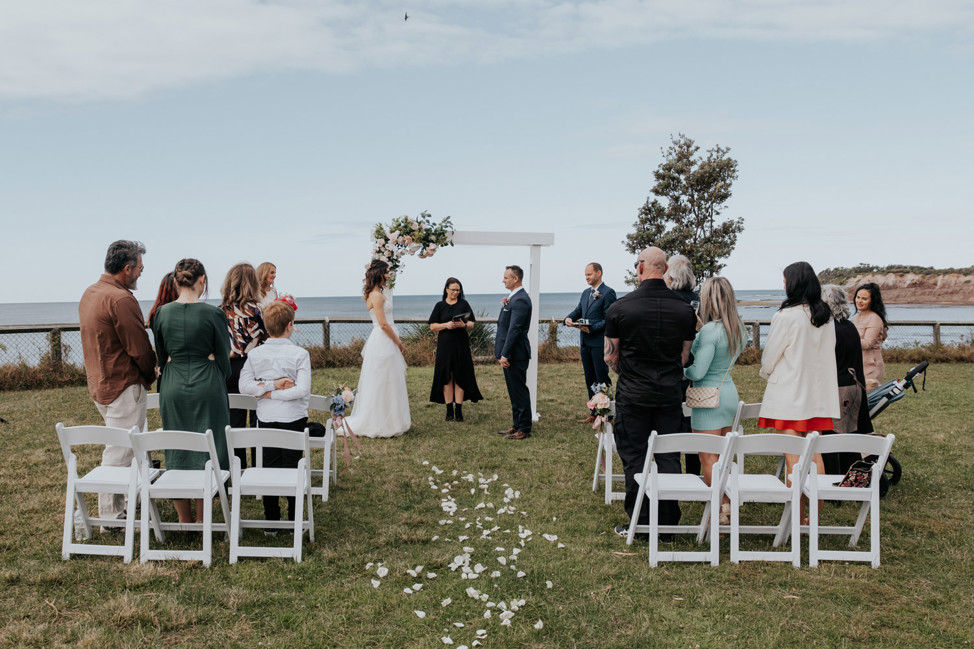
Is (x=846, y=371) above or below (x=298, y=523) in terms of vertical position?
above

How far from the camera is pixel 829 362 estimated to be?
482cm

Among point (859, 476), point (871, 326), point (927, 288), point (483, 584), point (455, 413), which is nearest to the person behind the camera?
point (483, 584)

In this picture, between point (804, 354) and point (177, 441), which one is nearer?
point (177, 441)

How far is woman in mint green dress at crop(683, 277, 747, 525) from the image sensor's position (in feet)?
15.9

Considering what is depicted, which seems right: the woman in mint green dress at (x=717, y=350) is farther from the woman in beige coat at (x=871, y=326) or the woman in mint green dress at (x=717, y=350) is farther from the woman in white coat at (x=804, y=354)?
the woman in beige coat at (x=871, y=326)

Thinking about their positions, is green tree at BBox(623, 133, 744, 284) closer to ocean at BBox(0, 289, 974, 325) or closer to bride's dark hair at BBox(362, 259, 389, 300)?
ocean at BBox(0, 289, 974, 325)

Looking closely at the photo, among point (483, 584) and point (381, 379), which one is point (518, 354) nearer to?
point (381, 379)

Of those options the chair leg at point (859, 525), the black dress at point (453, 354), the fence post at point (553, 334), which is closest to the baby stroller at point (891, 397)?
the chair leg at point (859, 525)

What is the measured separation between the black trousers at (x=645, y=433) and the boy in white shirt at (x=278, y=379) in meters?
2.25

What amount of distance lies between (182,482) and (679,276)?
3763 mm

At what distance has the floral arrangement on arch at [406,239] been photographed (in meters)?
8.41

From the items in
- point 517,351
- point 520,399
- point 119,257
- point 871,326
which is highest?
point 119,257

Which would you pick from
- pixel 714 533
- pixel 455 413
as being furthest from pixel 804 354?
pixel 455 413

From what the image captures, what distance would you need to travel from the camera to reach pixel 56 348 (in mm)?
12375
